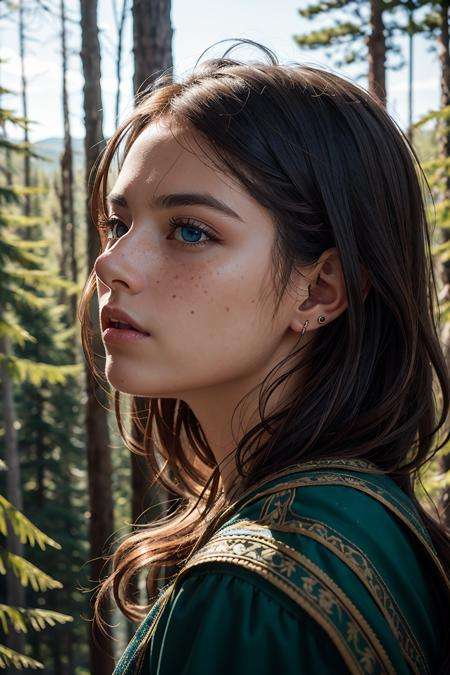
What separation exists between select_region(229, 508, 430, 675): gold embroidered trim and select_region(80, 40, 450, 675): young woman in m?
0.03

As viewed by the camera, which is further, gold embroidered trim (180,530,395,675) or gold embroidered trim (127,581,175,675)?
gold embroidered trim (127,581,175,675)

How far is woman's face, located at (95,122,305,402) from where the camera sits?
64.4 inches

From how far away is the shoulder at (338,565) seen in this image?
120cm

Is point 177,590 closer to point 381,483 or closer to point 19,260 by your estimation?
point 381,483

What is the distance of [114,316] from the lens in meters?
1.69

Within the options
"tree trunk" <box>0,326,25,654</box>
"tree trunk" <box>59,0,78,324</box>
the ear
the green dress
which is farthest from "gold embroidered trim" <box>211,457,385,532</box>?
"tree trunk" <box>59,0,78,324</box>

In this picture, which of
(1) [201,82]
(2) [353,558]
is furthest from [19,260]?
(2) [353,558]

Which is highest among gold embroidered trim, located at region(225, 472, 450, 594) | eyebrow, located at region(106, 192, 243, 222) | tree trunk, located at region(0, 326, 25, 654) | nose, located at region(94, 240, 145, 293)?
eyebrow, located at region(106, 192, 243, 222)

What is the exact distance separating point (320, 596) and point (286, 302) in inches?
28.0

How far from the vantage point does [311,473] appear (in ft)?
4.70

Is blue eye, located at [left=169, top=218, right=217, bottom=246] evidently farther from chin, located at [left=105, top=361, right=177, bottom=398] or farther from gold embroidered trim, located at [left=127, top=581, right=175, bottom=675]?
gold embroidered trim, located at [left=127, top=581, right=175, bottom=675]

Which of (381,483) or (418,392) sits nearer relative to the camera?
(381,483)

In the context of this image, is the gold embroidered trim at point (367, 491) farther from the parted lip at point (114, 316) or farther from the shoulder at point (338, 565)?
the parted lip at point (114, 316)

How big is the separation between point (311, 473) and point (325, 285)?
51 cm
